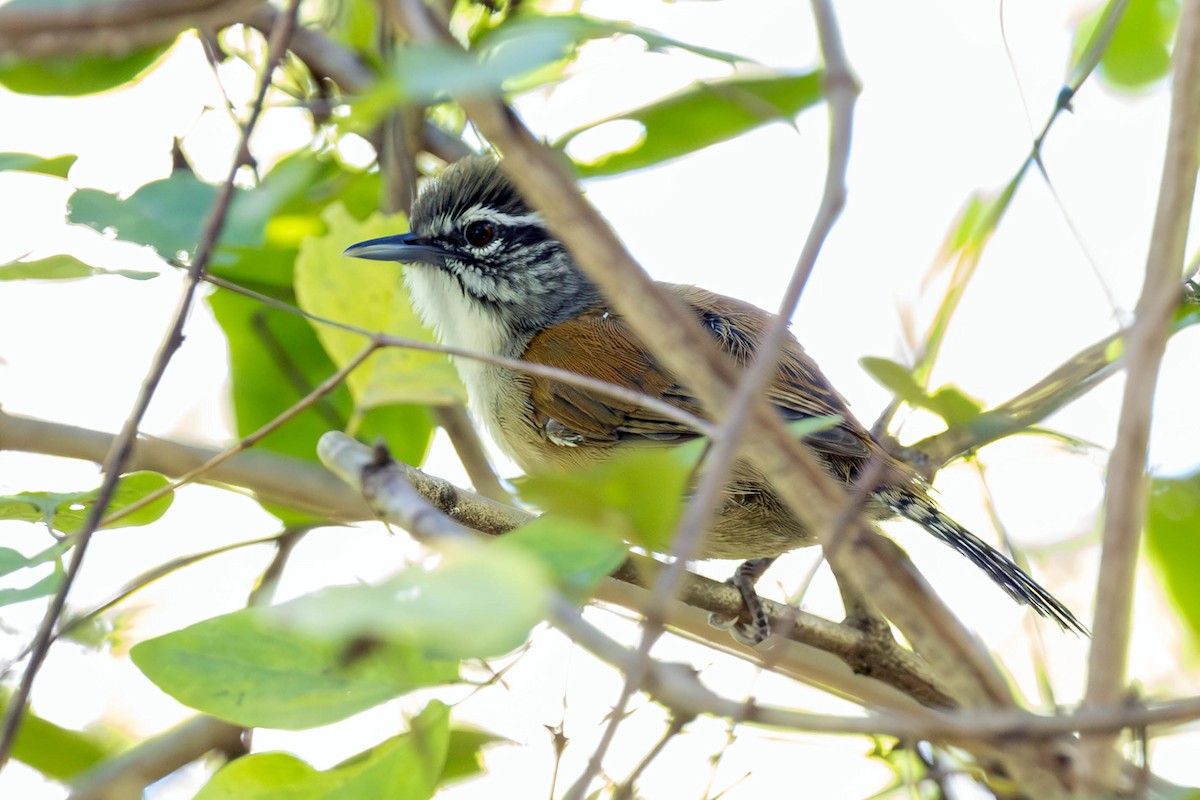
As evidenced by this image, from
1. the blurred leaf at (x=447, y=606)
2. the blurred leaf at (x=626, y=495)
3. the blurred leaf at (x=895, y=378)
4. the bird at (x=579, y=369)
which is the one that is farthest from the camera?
the bird at (x=579, y=369)

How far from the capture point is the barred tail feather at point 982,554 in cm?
398

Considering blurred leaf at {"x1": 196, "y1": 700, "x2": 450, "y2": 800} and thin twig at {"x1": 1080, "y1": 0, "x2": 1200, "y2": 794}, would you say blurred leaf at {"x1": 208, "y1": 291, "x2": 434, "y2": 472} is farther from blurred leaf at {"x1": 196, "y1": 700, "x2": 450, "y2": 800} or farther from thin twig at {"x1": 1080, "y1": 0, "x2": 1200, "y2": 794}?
thin twig at {"x1": 1080, "y1": 0, "x2": 1200, "y2": 794}

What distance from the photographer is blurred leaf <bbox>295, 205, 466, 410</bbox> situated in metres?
3.42

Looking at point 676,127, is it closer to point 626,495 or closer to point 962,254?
point 962,254

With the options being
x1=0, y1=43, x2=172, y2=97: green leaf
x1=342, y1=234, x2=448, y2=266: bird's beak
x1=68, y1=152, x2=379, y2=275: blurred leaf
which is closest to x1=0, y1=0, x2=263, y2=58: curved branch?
x1=68, y1=152, x2=379, y2=275: blurred leaf

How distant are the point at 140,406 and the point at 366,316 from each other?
1.32m

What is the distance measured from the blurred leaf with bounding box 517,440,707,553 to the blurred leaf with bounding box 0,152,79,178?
191cm

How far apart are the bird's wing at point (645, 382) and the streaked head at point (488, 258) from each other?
506 millimetres

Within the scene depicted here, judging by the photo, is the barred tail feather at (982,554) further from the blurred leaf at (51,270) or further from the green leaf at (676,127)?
the blurred leaf at (51,270)

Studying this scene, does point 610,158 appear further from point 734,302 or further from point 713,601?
point 713,601

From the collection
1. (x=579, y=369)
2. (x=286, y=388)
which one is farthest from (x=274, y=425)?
(x=579, y=369)

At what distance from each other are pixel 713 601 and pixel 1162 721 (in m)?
2.29

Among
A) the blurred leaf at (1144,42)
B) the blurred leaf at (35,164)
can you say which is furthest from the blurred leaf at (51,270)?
the blurred leaf at (1144,42)

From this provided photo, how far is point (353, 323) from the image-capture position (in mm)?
3521
